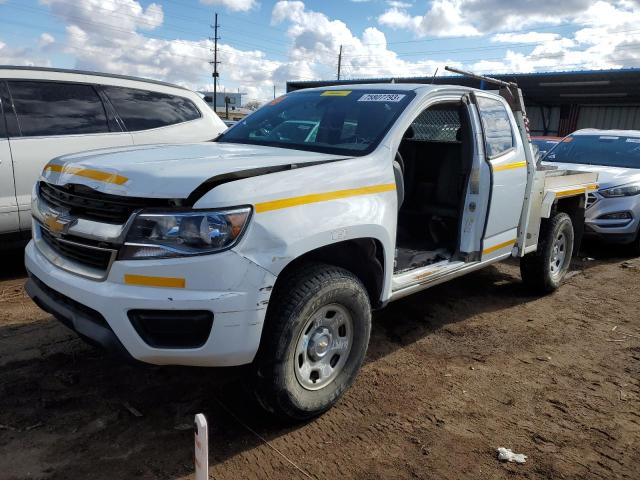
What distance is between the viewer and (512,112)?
493 cm

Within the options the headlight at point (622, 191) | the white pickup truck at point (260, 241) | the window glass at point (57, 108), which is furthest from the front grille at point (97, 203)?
the headlight at point (622, 191)

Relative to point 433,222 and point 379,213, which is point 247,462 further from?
point 433,222

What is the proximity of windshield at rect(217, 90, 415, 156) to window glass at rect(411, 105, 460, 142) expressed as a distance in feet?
2.97

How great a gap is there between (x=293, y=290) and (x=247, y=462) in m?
0.87

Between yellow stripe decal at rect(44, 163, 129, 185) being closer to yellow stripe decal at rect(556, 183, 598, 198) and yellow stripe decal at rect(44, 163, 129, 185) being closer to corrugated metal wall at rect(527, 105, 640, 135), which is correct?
yellow stripe decal at rect(556, 183, 598, 198)

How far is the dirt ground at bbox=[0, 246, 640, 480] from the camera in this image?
264 centimetres

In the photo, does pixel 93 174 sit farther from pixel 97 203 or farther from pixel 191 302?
pixel 191 302

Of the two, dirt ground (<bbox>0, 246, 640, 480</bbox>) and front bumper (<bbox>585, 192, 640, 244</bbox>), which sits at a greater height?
front bumper (<bbox>585, 192, 640, 244</bbox>)

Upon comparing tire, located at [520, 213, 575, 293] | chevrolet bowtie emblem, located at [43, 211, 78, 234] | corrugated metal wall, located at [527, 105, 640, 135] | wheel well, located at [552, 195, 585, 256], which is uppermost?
corrugated metal wall, located at [527, 105, 640, 135]

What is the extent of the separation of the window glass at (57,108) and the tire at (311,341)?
3.73m

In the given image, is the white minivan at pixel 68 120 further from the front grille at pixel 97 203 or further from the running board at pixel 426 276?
the running board at pixel 426 276

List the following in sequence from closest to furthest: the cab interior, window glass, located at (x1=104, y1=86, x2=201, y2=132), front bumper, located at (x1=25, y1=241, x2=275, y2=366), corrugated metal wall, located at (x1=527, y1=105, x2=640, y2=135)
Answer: front bumper, located at (x1=25, y1=241, x2=275, y2=366)
the cab interior
window glass, located at (x1=104, y1=86, x2=201, y2=132)
corrugated metal wall, located at (x1=527, y1=105, x2=640, y2=135)

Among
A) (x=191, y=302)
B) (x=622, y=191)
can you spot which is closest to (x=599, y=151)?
(x=622, y=191)

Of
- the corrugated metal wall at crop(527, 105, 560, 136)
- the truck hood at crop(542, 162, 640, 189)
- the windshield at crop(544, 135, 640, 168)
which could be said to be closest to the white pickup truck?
the truck hood at crop(542, 162, 640, 189)
